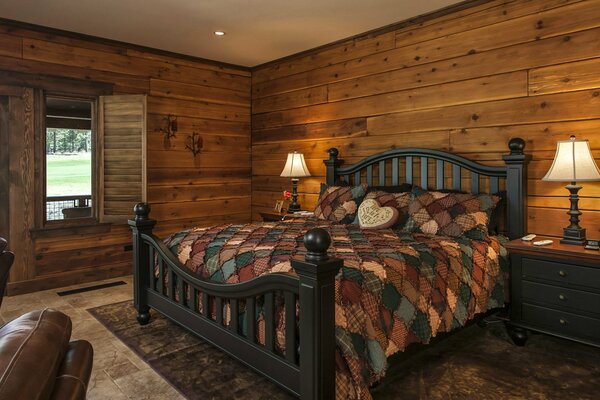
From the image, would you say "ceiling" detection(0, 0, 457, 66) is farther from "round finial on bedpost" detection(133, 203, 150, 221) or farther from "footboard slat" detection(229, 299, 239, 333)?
"footboard slat" detection(229, 299, 239, 333)

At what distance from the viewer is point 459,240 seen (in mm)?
2906

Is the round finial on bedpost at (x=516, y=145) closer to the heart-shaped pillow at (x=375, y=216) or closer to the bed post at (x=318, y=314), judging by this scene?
the heart-shaped pillow at (x=375, y=216)

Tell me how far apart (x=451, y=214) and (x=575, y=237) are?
780 millimetres

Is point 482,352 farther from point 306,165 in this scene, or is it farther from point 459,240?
point 306,165

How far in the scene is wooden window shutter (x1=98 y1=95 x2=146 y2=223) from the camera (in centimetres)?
449

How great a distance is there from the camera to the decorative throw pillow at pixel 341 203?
3830mm

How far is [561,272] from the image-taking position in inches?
104

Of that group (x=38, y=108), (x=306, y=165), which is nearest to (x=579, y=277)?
(x=306, y=165)

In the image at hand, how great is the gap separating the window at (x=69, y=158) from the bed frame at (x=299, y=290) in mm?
1684

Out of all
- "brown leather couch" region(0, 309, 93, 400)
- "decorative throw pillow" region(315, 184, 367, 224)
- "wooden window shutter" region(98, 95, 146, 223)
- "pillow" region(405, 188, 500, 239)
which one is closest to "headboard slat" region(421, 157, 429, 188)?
"pillow" region(405, 188, 500, 239)

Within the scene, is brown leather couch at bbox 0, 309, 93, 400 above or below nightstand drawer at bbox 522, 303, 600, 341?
above

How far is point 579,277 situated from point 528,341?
636 millimetres

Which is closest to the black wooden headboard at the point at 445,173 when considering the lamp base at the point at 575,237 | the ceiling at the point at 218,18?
the lamp base at the point at 575,237

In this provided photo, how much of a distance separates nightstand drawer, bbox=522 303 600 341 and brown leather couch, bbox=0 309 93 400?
2672 millimetres
